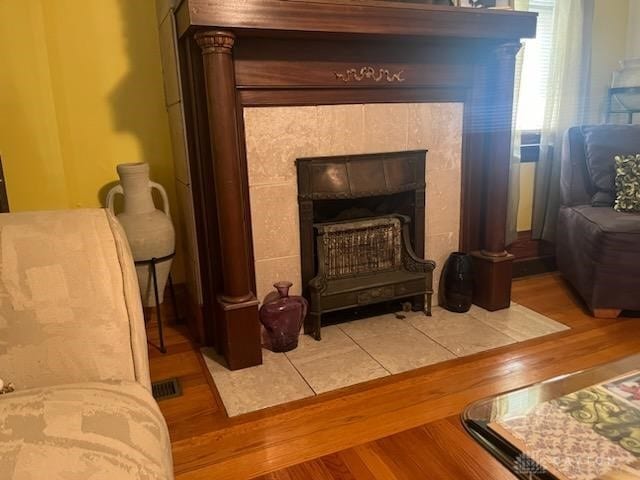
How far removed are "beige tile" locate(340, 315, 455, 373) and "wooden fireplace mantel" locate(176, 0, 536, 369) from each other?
1.66 ft

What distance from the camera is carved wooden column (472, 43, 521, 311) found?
2.38m

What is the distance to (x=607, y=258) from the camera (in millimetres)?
2395

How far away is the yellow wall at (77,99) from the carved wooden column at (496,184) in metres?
1.60

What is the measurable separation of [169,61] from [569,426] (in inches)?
78.7

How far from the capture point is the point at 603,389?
1.12 metres

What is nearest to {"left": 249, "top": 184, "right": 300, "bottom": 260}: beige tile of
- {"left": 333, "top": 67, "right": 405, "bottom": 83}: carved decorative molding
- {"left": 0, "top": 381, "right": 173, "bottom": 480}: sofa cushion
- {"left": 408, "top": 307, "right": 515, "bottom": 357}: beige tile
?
{"left": 333, "top": 67, "right": 405, "bottom": 83}: carved decorative molding

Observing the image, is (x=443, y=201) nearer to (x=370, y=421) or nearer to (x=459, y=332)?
(x=459, y=332)

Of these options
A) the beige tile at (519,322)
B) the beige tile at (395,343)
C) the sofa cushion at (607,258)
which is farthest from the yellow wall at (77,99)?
the sofa cushion at (607,258)

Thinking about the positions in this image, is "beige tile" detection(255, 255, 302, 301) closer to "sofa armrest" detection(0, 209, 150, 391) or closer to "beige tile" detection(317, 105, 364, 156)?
"beige tile" detection(317, 105, 364, 156)

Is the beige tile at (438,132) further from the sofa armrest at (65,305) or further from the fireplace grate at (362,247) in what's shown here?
the sofa armrest at (65,305)

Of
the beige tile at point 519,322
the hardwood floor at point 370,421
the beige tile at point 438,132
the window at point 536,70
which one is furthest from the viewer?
the window at point 536,70

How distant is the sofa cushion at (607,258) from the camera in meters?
2.35

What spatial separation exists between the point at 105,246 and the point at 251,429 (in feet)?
2.98

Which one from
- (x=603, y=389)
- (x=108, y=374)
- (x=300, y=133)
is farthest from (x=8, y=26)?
(x=603, y=389)
